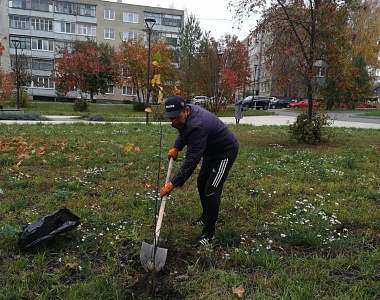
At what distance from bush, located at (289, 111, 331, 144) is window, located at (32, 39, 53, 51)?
152ft

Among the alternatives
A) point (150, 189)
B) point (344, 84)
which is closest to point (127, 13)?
point (344, 84)

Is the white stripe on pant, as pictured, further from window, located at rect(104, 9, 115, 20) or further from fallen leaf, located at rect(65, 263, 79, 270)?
window, located at rect(104, 9, 115, 20)

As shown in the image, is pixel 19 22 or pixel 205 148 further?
pixel 19 22

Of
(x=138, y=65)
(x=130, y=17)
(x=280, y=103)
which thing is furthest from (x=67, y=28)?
(x=280, y=103)

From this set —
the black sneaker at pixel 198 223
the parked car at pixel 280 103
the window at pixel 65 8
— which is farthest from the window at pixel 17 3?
the black sneaker at pixel 198 223

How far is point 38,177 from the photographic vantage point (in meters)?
5.23

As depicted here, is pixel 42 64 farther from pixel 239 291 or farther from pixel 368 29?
pixel 239 291

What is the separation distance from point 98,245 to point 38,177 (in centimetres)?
265

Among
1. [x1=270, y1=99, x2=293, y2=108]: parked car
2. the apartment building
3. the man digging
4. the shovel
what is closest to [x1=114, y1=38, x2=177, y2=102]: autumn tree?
the apartment building

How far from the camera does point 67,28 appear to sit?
4772 centimetres

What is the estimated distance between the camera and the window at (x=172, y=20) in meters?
52.0

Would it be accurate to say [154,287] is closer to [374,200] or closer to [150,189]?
[150,189]

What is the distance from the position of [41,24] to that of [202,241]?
51980 mm

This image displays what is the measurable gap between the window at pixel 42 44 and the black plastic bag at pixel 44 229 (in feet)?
163
